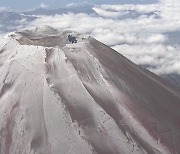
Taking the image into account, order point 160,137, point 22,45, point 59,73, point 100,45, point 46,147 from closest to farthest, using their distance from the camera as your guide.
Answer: point 46,147, point 160,137, point 59,73, point 22,45, point 100,45

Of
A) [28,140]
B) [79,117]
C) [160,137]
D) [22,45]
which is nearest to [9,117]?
[28,140]

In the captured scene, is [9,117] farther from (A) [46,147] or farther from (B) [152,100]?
(B) [152,100]

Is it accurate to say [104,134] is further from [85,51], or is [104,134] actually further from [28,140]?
[85,51]

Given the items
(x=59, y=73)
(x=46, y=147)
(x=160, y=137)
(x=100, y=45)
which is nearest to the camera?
(x=46, y=147)

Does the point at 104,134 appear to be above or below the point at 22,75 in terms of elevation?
below

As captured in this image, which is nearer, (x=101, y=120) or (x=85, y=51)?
(x=101, y=120)

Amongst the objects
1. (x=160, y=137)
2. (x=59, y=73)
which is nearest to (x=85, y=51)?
(x=59, y=73)
